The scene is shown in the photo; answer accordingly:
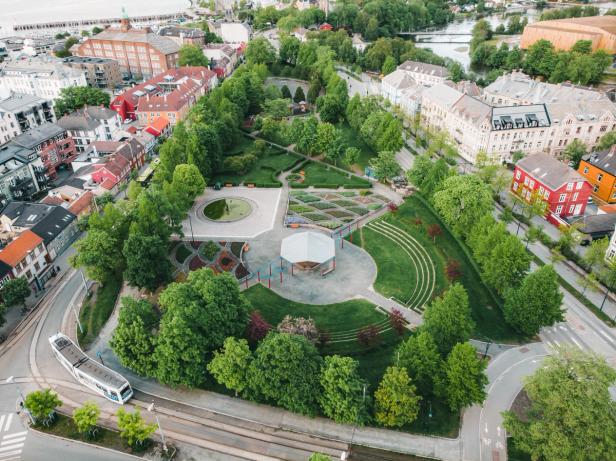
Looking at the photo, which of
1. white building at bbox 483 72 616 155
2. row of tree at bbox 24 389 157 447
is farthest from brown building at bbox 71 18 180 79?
row of tree at bbox 24 389 157 447

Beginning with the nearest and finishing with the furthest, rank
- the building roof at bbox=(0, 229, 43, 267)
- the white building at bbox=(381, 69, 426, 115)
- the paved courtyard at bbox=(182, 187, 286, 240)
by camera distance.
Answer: the building roof at bbox=(0, 229, 43, 267)
the paved courtyard at bbox=(182, 187, 286, 240)
the white building at bbox=(381, 69, 426, 115)

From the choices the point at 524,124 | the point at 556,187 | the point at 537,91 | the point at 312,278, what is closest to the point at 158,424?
the point at 312,278

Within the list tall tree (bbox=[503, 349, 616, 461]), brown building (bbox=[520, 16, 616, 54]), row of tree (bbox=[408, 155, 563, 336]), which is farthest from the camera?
brown building (bbox=[520, 16, 616, 54])

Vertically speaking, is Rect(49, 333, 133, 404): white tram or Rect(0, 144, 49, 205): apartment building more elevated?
Rect(0, 144, 49, 205): apartment building

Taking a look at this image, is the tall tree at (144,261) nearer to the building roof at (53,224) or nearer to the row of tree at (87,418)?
the row of tree at (87,418)

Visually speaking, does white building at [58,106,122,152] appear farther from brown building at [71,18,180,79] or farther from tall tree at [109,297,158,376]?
tall tree at [109,297,158,376]

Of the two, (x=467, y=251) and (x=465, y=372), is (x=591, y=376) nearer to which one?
(x=465, y=372)

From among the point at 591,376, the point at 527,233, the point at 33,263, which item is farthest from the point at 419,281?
the point at 33,263
